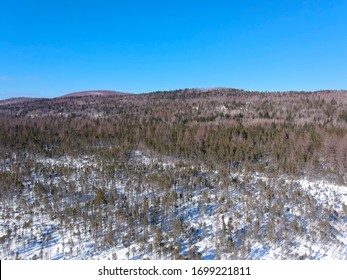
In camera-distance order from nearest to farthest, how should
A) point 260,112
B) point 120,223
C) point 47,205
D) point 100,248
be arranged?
point 100,248 → point 120,223 → point 47,205 → point 260,112

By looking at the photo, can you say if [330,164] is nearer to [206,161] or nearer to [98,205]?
[206,161]

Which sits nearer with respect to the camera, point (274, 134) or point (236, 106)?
point (274, 134)

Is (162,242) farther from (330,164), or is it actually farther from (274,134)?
(274,134)

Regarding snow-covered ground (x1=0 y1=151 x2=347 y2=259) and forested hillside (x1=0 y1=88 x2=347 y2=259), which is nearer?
snow-covered ground (x1=0 y1=151 x2=347 y2=259)

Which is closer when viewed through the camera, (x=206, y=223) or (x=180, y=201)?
(x=206, y=223)

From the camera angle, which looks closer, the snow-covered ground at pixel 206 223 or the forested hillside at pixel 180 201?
the snow-covered ground at pixel 206 223

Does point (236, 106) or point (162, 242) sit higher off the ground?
point (236, 106)

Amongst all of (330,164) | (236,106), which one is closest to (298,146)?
(330,164)

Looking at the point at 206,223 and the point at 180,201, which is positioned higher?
the point at 180,201

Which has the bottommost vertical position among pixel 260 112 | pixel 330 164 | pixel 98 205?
pixel 98 205

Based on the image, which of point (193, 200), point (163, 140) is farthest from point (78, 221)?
point (163, 140)

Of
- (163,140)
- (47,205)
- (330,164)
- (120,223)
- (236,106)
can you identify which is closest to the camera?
(120,223)
